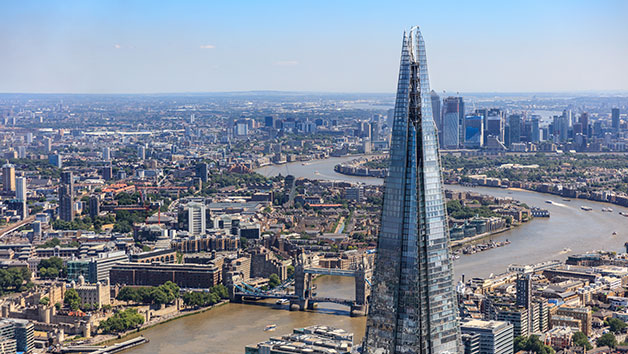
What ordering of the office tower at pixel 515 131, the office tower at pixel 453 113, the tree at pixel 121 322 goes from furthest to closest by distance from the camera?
the office tower at pixel 453 113
the office tower at pixel 515 131
the tree at pixel 121 322

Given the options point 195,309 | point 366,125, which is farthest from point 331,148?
point 195,309

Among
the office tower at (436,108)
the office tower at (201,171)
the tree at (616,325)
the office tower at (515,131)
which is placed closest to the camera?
the tree at (616,325)

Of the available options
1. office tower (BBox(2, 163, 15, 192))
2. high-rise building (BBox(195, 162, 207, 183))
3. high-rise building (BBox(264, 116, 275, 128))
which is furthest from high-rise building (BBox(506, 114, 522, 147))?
office tower (BBox(2, 163, 15, 192))

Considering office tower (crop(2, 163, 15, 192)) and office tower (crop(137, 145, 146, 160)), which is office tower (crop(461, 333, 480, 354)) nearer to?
office tower (crop(2, 163, 15, 192))

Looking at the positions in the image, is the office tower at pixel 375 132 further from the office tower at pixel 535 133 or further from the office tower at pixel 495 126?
the office tower at pixel 535 133

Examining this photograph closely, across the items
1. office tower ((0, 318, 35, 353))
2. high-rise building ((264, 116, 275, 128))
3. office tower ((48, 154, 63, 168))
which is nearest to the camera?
office tower ((0, 318, 35, 353))

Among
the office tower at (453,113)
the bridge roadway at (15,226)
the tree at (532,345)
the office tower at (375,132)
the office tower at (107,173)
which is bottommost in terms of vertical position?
the bridge roadway at (15,226)

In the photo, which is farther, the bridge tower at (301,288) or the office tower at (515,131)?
the office tower at (515,131)

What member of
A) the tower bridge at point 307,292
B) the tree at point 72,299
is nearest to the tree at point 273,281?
the tower bridge at point 307,292
